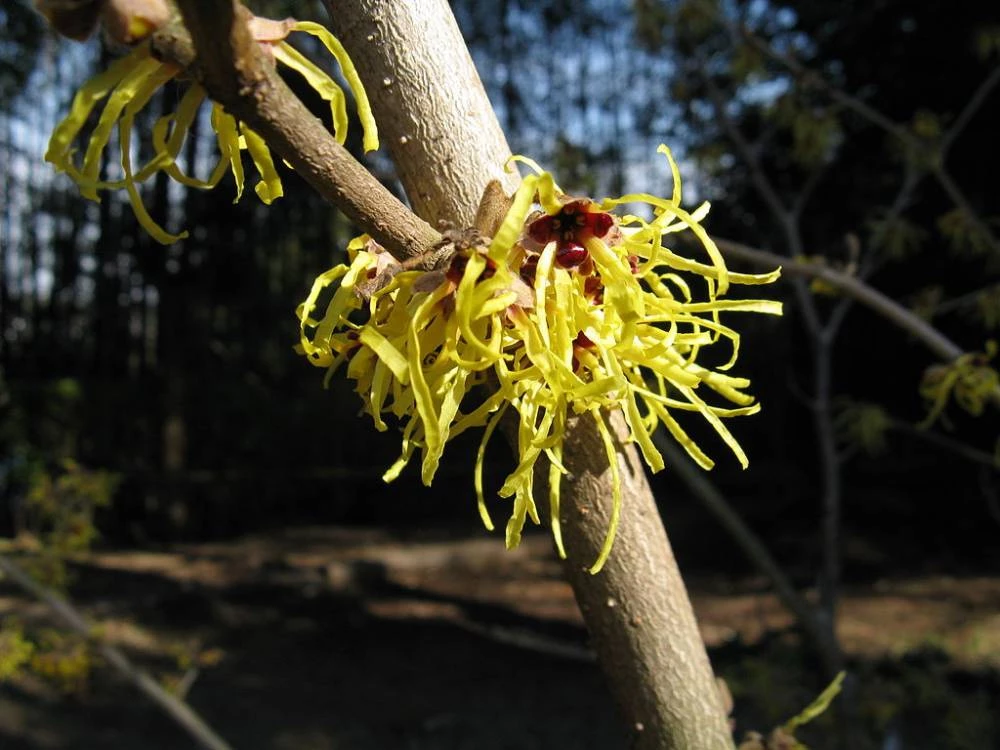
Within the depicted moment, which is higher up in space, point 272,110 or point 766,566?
point 272,110

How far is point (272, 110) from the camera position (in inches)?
13.5

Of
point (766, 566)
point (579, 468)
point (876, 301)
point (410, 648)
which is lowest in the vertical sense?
point (410, 648)

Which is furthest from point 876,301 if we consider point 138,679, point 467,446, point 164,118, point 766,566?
point 467,446

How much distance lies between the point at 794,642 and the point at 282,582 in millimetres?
2652

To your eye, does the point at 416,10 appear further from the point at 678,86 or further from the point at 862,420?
the point at 678,86

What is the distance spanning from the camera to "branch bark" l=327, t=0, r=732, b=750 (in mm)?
498

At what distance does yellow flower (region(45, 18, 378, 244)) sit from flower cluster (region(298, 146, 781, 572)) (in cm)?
7

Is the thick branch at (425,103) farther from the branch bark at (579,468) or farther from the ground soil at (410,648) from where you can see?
the ground soil at (410,648)

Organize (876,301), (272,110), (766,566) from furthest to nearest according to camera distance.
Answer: (766,566), (876,301), (272,110)

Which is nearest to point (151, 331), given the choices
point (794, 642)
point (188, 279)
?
point (188, 279)

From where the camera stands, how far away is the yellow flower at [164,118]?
35cm

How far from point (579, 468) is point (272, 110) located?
0.27 m

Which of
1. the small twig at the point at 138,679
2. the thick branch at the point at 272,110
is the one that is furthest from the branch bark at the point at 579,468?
the small twig at the point at 138,679

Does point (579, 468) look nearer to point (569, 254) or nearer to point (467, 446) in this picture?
point (569, 254)
